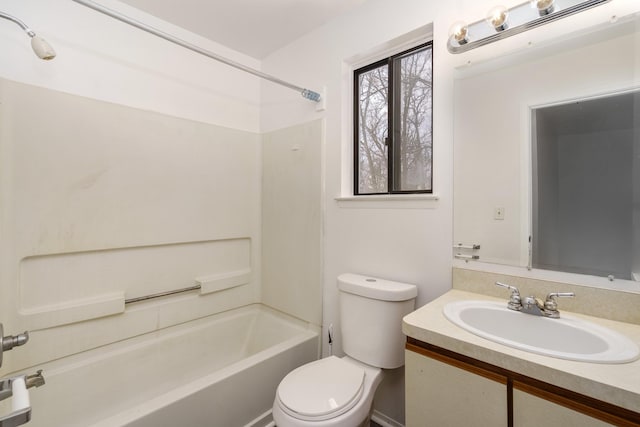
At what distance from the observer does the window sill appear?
1.46m

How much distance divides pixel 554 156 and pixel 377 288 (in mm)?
927

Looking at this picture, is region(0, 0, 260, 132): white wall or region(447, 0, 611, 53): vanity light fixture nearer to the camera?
region(447, 0, 611, 53): vanity light fixture

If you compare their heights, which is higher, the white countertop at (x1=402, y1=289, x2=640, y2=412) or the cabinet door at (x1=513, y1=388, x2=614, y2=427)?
the white countertop at (x1=402, y1=289, x2=640, y2=412)

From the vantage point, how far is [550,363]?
77cm

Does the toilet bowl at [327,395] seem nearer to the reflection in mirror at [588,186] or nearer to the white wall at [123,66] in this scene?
the reflection in mirror at [588,186]

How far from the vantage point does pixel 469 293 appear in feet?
4.33

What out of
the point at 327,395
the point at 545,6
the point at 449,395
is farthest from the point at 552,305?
the point at 545,6

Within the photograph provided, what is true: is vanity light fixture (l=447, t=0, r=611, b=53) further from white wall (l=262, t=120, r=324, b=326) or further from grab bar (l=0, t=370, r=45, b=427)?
grab bar (l=0, t=370, r=45, b=427)

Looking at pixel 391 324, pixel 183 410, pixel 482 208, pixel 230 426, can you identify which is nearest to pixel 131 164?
pixel 183 410

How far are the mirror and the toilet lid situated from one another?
77cm

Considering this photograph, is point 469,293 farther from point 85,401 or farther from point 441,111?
point 85,401

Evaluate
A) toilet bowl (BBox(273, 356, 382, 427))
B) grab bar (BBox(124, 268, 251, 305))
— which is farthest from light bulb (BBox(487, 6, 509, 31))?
grab bar (BBox(124, 268, 251, 305))

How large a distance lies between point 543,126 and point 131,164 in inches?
84.2

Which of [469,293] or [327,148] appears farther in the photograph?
[327,148]
